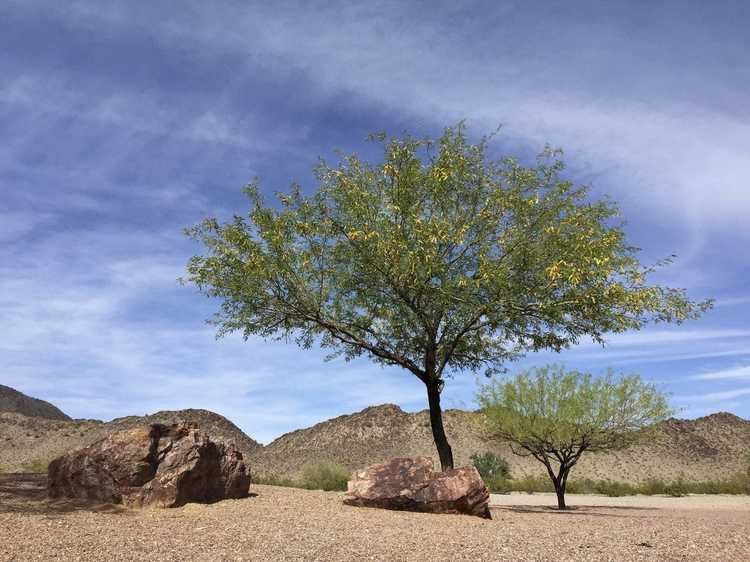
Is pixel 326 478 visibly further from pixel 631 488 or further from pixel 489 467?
pixel 631 488

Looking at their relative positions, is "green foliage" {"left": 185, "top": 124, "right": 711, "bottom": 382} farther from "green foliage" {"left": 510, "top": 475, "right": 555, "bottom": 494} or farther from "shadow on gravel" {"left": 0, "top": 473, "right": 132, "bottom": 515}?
"green foliage" {"left": 510, "top": 475, "right": 555, "bottom": 494}

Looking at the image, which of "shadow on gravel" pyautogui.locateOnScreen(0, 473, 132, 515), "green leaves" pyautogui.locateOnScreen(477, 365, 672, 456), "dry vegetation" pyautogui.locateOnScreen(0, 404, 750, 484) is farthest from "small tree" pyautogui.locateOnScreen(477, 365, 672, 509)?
"dry vegetation" pyautogui.locateOnScreen(0, 404, 750, 484)

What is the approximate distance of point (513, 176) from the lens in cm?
1839

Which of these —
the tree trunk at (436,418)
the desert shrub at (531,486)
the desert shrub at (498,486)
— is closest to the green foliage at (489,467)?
the desert shrub at (531,486)

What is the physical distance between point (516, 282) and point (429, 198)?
319cm

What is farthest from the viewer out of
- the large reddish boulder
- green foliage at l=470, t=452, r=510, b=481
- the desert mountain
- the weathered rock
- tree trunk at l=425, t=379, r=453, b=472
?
the desert mountain

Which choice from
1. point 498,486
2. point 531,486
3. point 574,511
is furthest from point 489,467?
point 574,511

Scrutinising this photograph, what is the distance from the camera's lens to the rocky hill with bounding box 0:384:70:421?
6462cm

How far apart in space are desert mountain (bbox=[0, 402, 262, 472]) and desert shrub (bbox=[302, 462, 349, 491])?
1824cm

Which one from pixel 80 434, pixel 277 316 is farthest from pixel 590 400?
pixel 80 434

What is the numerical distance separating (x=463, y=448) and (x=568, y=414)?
956 inches

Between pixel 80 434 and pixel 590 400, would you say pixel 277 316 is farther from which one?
pixel 80 434

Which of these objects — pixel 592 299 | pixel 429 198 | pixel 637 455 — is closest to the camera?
pixel 592 299

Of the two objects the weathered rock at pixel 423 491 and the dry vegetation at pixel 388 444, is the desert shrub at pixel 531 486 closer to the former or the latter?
the dry vegetation at pixel 388 444
